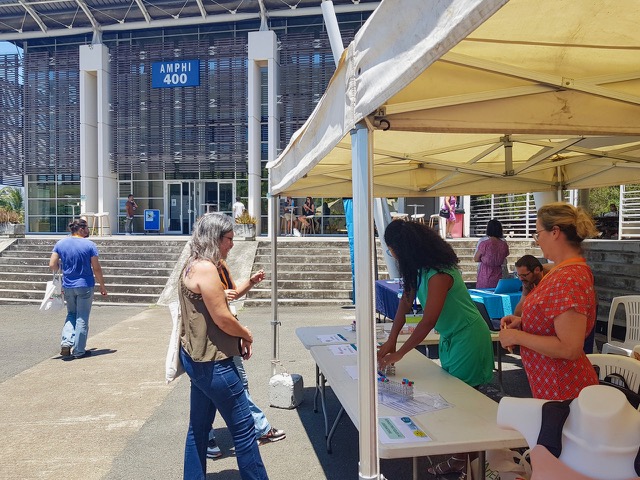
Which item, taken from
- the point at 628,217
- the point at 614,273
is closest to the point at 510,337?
the point at 614,273

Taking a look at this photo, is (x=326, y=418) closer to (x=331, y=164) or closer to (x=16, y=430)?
(x=331, y=164)

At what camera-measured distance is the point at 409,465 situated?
12.2ft

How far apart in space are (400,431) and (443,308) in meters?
0.96

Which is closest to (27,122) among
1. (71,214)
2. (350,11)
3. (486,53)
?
(71,214)

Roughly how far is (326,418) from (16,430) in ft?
9.09

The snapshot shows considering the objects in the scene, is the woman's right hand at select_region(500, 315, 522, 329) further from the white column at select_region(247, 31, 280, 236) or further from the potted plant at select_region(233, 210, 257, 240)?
the white column at select_region(247, 31, 280, 236)

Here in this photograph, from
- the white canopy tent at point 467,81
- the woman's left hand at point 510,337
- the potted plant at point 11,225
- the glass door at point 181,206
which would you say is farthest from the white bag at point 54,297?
the glass door at point 181,206

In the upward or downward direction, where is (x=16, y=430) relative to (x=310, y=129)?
downward

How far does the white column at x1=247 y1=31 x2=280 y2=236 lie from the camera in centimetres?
2181

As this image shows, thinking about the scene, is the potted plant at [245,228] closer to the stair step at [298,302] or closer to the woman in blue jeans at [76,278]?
the stair step at [298,302]

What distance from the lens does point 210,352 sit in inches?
114

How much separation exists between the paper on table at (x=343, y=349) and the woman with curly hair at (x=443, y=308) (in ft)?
2.54

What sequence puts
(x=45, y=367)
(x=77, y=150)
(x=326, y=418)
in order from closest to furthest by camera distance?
(x=326, y=418) < (x=45, y=367) < (x=77, y=150)

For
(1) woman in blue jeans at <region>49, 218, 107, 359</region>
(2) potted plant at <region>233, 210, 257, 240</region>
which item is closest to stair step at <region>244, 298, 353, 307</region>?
(2) potted plant at <region>233, 210, 257, 240</region>
